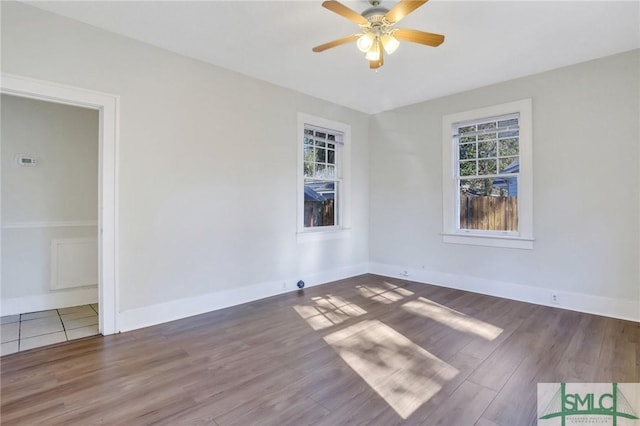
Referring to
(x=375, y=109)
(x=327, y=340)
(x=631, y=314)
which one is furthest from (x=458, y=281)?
(x=375, y=109)

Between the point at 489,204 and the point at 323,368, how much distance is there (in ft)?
11.0

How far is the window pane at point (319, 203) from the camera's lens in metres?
4.86

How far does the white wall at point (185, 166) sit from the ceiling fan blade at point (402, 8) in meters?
2.21

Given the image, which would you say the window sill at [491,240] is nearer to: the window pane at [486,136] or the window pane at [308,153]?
the window pane at [486,136]

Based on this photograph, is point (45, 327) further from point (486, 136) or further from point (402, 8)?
point (486, 136)

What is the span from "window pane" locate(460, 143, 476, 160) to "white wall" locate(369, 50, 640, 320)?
32 centimetres

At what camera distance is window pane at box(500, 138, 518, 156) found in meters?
4.11

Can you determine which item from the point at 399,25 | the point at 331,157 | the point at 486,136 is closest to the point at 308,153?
Result: the point at 331,157

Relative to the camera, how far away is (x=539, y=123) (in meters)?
3.88

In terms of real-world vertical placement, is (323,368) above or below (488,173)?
below

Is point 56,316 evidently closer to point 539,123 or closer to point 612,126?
point 539,123

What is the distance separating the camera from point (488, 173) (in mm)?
4352

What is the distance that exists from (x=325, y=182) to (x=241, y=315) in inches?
98.9

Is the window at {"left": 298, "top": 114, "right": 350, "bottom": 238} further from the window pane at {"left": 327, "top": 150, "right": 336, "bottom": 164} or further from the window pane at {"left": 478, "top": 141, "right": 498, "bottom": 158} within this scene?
the window pane at {"left": 478, "top": 141, "right": 498, "bottom": 158}
